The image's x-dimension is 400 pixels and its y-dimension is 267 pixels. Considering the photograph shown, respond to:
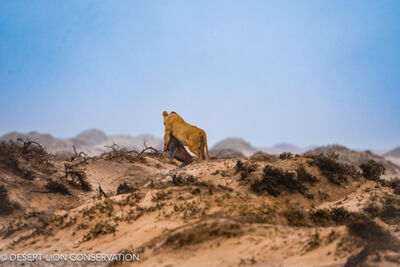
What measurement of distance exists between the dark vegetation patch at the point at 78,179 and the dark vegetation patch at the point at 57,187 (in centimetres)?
75

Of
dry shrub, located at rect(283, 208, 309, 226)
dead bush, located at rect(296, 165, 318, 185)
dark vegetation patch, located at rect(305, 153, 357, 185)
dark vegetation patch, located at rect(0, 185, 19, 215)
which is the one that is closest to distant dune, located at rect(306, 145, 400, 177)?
dark vegetation patch, located at rect(305, 153, 357, 185)

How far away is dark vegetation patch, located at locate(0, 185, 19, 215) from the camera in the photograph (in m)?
11.7

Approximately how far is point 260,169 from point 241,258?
742 centimetres

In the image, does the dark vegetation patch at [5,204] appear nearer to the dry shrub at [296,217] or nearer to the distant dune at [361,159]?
the dry shrub at [296,217]

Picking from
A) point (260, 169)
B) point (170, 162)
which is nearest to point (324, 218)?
point (260, 169)

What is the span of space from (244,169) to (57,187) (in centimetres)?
680

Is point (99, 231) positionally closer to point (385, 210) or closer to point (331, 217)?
point (331, 217)

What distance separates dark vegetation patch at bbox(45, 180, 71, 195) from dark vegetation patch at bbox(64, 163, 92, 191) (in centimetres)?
75

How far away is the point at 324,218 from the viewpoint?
8.77m

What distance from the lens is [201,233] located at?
6.74m

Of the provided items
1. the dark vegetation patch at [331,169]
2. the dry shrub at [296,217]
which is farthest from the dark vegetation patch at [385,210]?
the dry shrub at [296,217]

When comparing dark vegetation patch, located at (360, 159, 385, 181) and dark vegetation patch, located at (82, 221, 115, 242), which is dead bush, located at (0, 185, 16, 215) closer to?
dark vegetation patch, located at (82, 221, 115, 242)

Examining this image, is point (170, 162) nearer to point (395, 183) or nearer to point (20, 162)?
point (20, 162)

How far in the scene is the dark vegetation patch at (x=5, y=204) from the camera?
11.7 m
